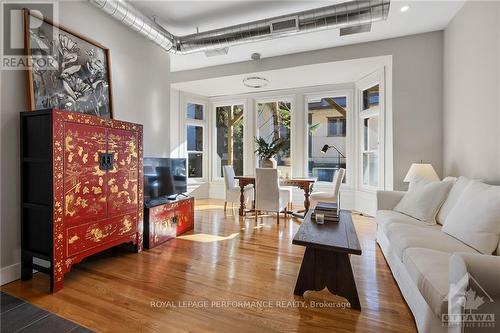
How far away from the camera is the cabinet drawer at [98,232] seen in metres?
2.19

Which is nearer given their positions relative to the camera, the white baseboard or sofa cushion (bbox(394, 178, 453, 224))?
the white baseboard

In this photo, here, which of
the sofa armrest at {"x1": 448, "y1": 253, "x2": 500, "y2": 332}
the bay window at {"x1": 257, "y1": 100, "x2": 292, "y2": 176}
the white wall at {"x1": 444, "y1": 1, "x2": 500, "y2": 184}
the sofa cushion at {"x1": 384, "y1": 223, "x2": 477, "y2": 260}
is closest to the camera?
the sofa armrest at {"x1": 448, "y1": 253, "x2": 500, "y2": 332}

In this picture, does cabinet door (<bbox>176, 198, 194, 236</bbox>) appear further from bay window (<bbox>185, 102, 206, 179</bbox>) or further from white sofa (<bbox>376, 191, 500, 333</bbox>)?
bay window (<bbox>185, 102, 206, 179</bbox>)

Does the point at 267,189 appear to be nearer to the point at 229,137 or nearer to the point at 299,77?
the point at 299,77

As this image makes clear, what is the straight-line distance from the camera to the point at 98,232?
242 centimetres

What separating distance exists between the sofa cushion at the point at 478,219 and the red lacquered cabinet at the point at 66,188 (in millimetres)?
3174

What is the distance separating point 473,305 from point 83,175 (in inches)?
114

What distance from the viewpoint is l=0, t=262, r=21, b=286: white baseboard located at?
2150 millimetres

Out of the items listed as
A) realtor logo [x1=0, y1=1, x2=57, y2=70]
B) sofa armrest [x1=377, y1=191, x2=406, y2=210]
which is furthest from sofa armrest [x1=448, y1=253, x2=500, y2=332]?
realtor logo [x1=0, y1=1, x2=57, y2=70]

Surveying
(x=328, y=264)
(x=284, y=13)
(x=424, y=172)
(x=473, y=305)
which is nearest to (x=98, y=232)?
(x=328, y=264)

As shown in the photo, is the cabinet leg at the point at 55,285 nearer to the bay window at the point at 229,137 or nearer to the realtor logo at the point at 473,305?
the realtor logo at the point at 473,305

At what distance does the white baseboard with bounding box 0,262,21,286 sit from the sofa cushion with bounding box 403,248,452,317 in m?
3.28

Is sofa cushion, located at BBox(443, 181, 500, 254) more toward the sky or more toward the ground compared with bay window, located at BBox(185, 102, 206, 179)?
more toward the ground

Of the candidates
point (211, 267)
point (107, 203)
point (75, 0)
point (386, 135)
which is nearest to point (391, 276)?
point (211, 267)
